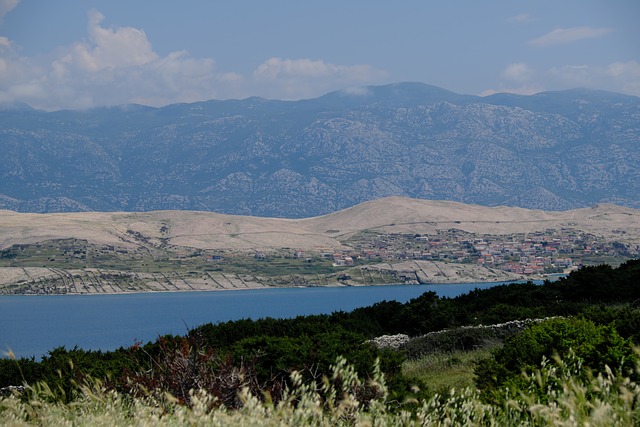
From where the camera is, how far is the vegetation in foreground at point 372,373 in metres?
7.52

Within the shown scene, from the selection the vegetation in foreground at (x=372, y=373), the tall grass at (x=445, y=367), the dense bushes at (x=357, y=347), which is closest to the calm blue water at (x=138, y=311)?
the dense bushes at (x=357, y=347)

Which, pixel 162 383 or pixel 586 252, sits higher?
pixel 162 383

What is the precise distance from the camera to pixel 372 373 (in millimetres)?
12547

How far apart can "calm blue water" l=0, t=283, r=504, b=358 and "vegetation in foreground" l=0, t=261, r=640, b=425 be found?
3670 centimetres

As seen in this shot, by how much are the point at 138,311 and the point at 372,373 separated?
98.8 meters

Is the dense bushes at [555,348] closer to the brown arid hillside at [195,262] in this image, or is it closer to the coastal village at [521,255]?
the brown arid hillside at [195,262]

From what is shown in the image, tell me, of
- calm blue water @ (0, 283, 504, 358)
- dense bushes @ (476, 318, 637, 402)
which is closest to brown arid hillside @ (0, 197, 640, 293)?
calm blue water @ (0, 283, 504, 358)

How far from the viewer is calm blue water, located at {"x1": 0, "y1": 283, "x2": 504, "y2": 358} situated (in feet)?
254

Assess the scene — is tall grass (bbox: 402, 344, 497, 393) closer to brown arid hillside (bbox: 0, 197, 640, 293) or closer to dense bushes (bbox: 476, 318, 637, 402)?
dense bushes (bbox: 476, 318, 637, 402)

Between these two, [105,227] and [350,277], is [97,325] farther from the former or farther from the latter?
[105,227]

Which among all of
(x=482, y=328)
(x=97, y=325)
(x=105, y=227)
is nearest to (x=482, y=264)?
(x=105, y=227)

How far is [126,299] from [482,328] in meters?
110

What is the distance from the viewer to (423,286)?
157250 millimetres

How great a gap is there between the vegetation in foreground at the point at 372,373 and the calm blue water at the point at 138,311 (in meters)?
36.7
